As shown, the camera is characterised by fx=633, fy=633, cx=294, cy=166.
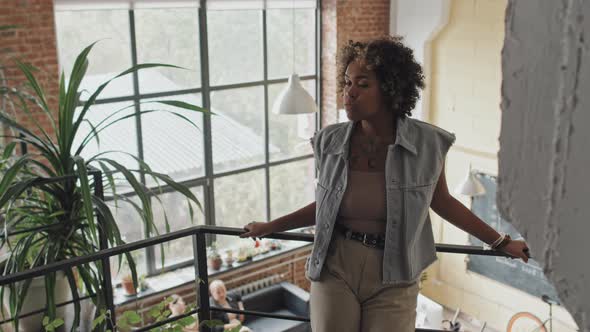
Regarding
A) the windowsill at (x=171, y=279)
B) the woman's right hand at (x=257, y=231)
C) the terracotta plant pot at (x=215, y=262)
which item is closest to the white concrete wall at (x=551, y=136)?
the woman's right hand at (x=257, y=231)

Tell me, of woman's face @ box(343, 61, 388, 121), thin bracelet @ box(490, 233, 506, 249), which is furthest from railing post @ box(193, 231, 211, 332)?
thin bracelet @ box(490, 233, 506, 249)

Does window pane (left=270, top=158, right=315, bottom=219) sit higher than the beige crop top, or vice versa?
the beige crop top

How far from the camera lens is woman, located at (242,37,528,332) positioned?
5.42ft

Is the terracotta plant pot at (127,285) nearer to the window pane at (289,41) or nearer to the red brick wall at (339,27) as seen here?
the window pane at (289,41)

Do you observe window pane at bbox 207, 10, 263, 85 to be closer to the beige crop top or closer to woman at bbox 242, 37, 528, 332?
woman at bbox 242, 37, 528, 332

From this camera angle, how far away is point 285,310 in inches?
307

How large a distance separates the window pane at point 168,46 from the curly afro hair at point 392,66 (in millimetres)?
5059

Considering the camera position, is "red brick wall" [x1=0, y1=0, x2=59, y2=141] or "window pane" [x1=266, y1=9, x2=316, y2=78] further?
"window pane" [x1=266, y1=9, x2=316, y2=78]

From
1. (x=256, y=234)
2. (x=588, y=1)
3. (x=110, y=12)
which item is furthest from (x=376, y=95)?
(x=110, y=12)

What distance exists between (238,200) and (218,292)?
136 cm

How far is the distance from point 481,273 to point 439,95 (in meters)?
2.29

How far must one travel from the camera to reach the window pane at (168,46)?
21.9ft

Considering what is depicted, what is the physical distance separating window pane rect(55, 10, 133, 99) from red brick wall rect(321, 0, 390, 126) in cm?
256

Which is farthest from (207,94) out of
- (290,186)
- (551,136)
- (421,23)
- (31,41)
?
(551,136)
